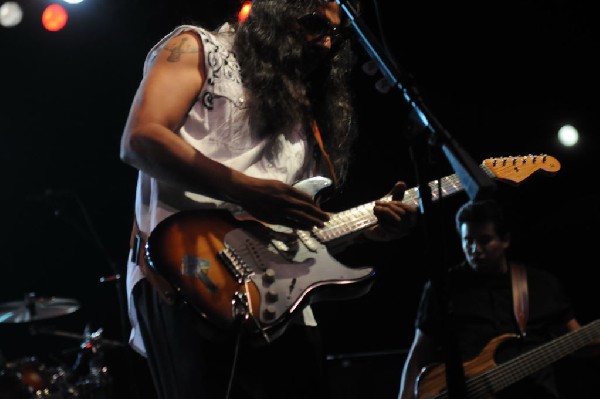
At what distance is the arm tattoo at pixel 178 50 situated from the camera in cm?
216

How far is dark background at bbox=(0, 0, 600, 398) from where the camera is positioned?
6.23 metres

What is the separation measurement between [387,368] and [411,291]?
136 centimetres

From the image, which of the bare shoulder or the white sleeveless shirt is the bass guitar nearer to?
the white sleeveless shirt

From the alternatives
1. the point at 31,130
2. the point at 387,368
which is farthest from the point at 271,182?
the point at 31,130

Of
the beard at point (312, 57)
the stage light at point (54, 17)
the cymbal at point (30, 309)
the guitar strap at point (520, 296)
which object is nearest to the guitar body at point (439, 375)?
the guitar strap at point (520, 296)

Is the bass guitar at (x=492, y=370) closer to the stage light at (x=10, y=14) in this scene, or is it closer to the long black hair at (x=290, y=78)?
the long black hair at (x=290, y=78)

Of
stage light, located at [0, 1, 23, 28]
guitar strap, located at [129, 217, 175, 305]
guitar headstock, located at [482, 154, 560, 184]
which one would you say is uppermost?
stage light, located at [0, 1, 23, 28]

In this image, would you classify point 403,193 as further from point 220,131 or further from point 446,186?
point 220,131

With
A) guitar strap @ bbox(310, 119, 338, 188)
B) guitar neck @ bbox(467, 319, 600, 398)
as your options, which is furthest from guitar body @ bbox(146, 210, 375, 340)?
guitar neck @ bbox(467, 319, 600, 398)

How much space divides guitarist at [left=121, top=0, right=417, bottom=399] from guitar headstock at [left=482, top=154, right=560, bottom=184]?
1.77 feet

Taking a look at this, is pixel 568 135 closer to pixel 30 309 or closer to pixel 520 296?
pixel 520 296

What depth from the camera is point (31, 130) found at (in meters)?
7.05

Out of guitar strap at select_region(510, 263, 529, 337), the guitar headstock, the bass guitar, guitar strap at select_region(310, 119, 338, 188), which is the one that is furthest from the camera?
guitar strap at select_region(510, 263, 529, 337)

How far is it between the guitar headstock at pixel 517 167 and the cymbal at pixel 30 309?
5.02 meters
